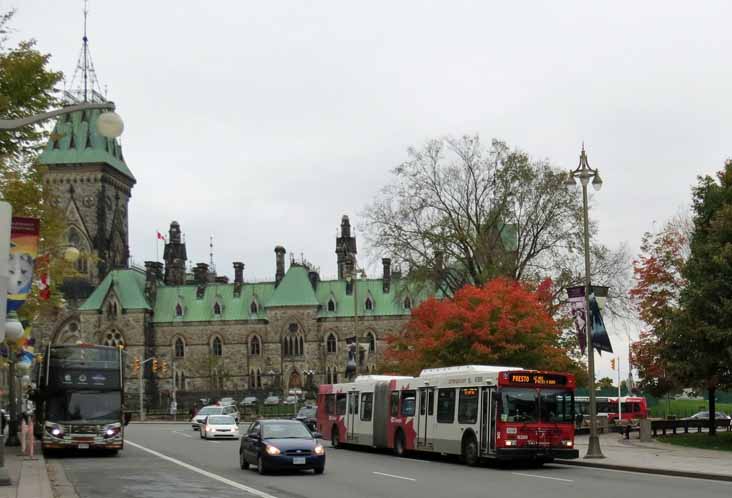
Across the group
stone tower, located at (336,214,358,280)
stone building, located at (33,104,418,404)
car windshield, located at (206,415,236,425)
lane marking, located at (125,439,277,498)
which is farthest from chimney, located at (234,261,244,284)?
lane marking, located at (125,439,277,498)

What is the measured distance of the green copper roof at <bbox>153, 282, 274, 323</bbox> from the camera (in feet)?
369

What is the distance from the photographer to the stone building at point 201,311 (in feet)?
353

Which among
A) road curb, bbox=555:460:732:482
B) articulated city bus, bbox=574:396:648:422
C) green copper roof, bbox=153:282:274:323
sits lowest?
articulated city bus, bbox=574:396:648:422

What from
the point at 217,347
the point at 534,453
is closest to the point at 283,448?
the point at 534,453

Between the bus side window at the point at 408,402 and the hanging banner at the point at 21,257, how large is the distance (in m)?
17.5

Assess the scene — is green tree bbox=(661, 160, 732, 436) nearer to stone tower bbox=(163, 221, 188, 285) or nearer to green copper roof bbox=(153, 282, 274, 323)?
green copper roof bbox=(153, 282, 274, 323)

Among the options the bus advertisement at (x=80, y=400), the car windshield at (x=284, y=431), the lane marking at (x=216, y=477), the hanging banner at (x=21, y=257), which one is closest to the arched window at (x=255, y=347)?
the lane marking at (x=216, y=477)

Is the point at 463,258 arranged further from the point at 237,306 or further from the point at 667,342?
the point at 237,306

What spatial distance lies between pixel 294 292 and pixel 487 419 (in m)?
83.6

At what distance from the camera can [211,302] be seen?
11400 cm

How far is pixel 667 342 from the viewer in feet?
127

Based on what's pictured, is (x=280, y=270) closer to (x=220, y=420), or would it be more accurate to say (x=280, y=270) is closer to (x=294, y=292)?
(x=294, y=292)

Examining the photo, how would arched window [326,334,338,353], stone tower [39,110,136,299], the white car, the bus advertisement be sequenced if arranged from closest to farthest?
the bus advertisement → the white car → arched window [326,334,338,353] → stone tower [39,110,136,299]

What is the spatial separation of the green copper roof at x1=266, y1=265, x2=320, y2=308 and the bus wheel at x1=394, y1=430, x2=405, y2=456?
75429 mm
